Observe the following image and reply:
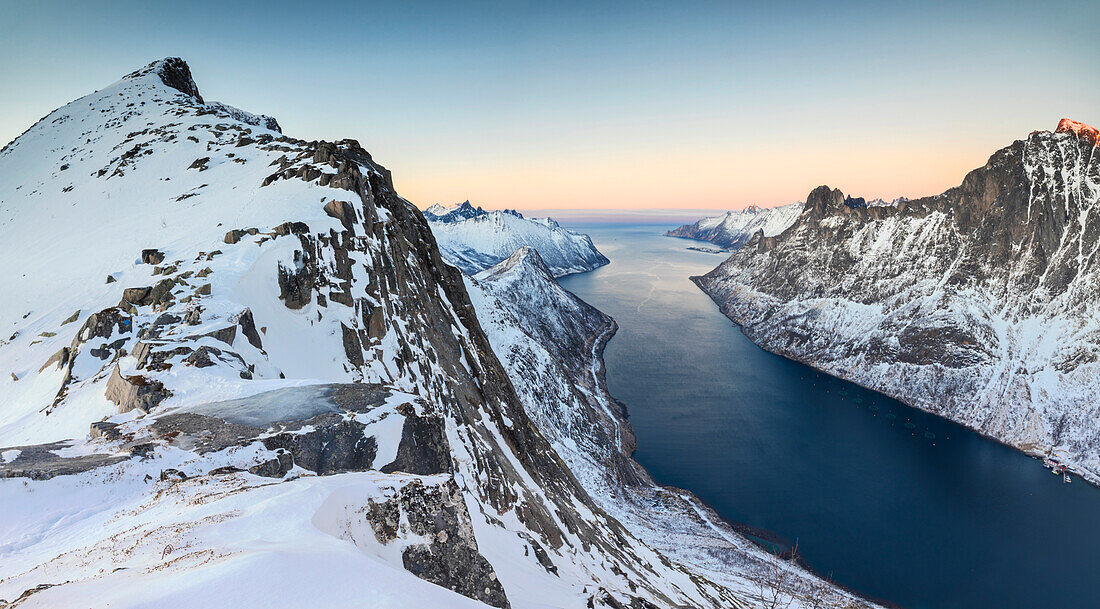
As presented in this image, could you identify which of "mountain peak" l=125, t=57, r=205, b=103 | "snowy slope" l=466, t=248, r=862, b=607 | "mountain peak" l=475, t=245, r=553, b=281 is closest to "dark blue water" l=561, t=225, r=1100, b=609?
"snowy slope" l=466, t=248, r=862, b=607

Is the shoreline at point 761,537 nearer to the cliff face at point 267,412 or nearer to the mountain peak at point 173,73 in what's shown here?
the cliff face at point 267,412

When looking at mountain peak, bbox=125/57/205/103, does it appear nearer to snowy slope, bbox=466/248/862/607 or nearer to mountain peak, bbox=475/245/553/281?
snowy slope, bbox=466/248/862/607

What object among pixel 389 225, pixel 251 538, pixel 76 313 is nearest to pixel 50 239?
pixel 76 313

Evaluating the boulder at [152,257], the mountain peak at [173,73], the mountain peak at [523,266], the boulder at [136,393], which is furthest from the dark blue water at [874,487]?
the mountain peak at [173,73]

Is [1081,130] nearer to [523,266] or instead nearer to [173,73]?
[523,266]

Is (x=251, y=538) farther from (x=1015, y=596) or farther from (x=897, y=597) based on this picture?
(x=1015, y=596)

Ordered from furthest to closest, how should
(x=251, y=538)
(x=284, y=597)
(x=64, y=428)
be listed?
1. (x=64, y=428)
2. (x=251, y=538)
3. (x=284, y=597)
